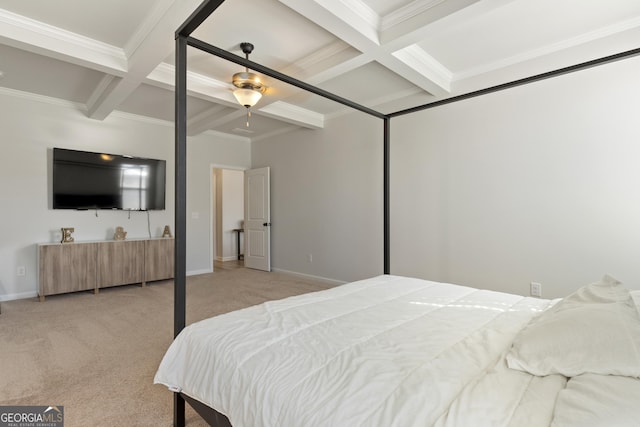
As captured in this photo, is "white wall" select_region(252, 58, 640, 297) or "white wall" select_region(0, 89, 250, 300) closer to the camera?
"white wall" select_region(252, 58, 640, 297)

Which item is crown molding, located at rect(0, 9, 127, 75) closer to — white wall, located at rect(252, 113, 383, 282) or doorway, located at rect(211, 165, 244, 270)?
white wall, located at rect(252, 113, 383, 282)

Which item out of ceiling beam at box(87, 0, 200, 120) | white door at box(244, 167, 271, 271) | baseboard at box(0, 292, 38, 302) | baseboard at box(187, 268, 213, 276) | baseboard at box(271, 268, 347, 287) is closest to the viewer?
ceiling beam at box(87, 0, 200, 120)

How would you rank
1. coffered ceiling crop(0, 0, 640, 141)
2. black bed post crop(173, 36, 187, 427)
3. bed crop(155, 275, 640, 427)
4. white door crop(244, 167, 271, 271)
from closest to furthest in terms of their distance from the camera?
bed crop(155, 275, 640, 427), black bed post crop(173, 36, 187, 427), coffered ceiling crop(0, 0, 640, 141), white door crop(244, 167, 271, 271)

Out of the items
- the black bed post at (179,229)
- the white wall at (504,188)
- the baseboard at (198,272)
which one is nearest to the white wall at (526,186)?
the white wall at (504,188)

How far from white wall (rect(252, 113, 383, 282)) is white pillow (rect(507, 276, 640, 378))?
3435 mm

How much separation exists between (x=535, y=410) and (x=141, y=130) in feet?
19.7

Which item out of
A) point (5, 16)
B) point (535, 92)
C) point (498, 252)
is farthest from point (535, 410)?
point (5, 16)

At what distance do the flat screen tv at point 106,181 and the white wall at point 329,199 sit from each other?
6.73ft

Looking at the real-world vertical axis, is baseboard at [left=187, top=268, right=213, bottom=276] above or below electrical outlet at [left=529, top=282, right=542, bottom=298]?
below

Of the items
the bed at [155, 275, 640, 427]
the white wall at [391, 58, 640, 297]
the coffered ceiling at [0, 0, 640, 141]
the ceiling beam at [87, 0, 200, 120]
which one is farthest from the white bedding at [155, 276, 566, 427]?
the ceiling beam at [87, 0, 200, 120]

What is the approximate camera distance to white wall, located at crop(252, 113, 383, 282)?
4.75 meters

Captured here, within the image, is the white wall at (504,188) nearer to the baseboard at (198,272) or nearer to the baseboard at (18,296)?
the baseboard at (198,272)

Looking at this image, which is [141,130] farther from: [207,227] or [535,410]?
[535,410]

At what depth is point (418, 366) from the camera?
1.09 meters
